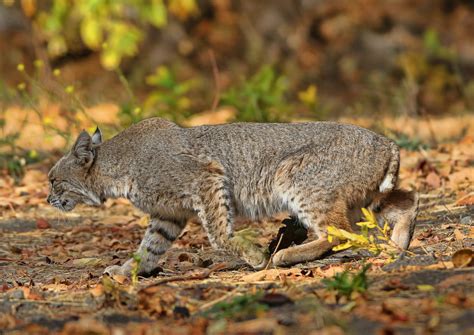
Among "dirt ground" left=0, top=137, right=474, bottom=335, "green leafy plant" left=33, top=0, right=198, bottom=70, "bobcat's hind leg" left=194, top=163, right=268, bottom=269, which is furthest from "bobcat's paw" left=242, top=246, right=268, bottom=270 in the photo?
"green leafy plant" left=33, top=0, right=198, bottom=70

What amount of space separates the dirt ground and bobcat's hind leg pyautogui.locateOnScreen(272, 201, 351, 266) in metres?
0.08

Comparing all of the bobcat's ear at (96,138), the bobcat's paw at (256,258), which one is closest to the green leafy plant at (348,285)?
the bobcat's paw at (256,258)

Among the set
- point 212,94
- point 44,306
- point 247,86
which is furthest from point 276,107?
point 44,306

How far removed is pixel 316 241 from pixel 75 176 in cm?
199

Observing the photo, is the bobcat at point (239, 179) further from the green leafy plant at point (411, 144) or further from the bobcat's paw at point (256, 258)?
the green leafy plant at point (411, 144)

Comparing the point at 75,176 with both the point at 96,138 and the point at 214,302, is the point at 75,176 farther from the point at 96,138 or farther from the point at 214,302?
the point at 214,302

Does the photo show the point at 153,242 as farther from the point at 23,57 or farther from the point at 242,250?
the point at 23,57

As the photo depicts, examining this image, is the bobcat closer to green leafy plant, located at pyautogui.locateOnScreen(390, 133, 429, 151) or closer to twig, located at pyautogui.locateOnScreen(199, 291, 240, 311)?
twig, located at pyautogui.locateOnScreen(199, 291, 240, 311)

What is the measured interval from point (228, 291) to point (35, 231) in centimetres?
370

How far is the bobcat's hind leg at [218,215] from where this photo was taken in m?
6.12

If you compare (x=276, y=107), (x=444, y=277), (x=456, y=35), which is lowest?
(x=444, y=277)

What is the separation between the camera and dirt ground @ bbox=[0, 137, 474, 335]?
13.0 ft

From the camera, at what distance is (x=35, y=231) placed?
812 centimetres

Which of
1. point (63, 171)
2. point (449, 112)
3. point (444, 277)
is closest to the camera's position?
point (444, 277)
